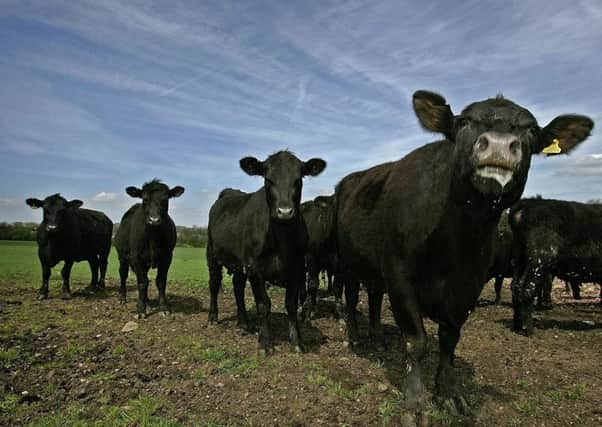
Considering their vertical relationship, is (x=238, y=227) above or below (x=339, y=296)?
above

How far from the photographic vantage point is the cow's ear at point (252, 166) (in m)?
7.79

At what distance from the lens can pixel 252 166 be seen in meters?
7.90

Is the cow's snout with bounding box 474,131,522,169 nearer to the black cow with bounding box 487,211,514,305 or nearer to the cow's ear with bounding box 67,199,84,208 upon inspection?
the black cow with bounding box 487,211,514,305

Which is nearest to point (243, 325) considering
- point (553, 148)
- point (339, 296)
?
point (339, 296)

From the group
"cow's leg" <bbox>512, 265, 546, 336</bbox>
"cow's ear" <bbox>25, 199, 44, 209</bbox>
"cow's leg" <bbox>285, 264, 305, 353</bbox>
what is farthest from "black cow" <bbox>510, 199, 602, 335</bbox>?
"cow's ear" <bbox>25, 199, 44, 209</bbox>

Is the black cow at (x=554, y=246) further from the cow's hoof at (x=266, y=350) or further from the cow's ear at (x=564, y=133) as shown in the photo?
the cow's ear at (x=564, y=133)

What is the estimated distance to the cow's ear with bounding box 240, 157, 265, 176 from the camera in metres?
7.79

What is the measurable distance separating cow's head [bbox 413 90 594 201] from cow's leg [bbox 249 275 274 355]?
4.30 metres

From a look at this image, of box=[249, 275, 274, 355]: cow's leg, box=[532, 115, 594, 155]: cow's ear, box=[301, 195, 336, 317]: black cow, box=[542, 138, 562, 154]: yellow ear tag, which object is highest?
box=[532, 115, 594, 155]: cow's ear

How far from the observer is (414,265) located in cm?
474

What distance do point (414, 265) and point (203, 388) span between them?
3187mm

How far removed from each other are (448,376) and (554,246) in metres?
5.96

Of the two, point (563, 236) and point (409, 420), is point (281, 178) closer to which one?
point (409, 420)

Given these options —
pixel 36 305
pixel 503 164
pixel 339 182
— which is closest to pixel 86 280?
pixel 36 305
